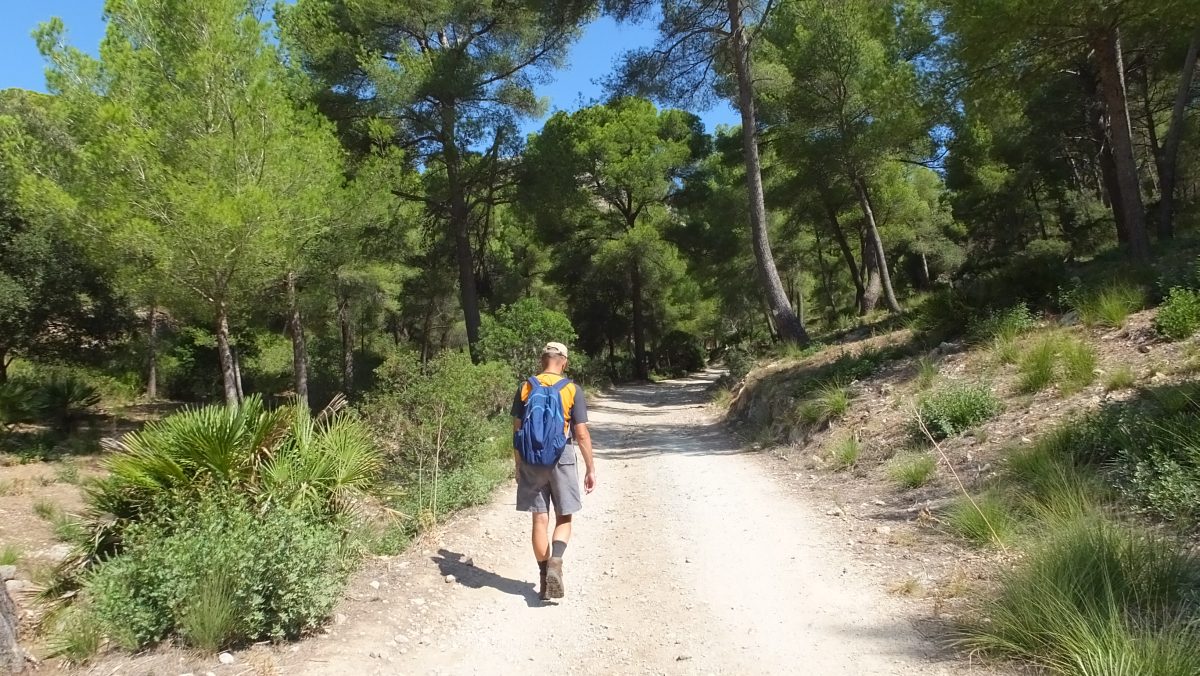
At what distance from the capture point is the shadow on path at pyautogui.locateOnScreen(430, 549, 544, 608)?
5.02 meters

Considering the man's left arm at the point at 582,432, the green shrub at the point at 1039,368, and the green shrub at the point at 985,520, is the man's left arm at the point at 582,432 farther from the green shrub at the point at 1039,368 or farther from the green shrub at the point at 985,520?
the green shrub at the point at 1039,368

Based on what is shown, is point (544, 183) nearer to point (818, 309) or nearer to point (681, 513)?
point (681, 513)

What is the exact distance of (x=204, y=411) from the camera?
589 cm

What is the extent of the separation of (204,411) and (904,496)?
20.8 feet

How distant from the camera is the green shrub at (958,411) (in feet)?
23.8

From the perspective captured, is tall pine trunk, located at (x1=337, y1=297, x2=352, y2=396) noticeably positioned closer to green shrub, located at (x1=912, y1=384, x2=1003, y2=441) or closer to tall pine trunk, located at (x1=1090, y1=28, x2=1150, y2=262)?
green shrub, located at (x1=912, y1=384, x2=1003, y2=441)

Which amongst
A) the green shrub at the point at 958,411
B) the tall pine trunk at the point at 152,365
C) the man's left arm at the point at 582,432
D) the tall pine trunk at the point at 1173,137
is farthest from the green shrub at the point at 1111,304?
the tall pine trunk at the point at 152,365

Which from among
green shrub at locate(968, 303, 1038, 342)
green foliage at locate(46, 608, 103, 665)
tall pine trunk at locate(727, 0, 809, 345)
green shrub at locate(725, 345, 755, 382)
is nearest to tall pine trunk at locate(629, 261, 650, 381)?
green shrub at locate(725, 345, 755, 382)

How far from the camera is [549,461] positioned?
4.80 meters

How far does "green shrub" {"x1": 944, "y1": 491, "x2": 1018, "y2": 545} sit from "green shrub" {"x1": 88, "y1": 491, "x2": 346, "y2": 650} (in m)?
4.41

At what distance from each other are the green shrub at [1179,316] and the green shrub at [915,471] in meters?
2.87

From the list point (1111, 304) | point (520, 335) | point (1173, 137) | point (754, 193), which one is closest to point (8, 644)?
point (1111, 304)

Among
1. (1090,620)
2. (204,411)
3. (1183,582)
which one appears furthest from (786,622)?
(204,411)

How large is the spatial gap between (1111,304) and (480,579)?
310 inches
